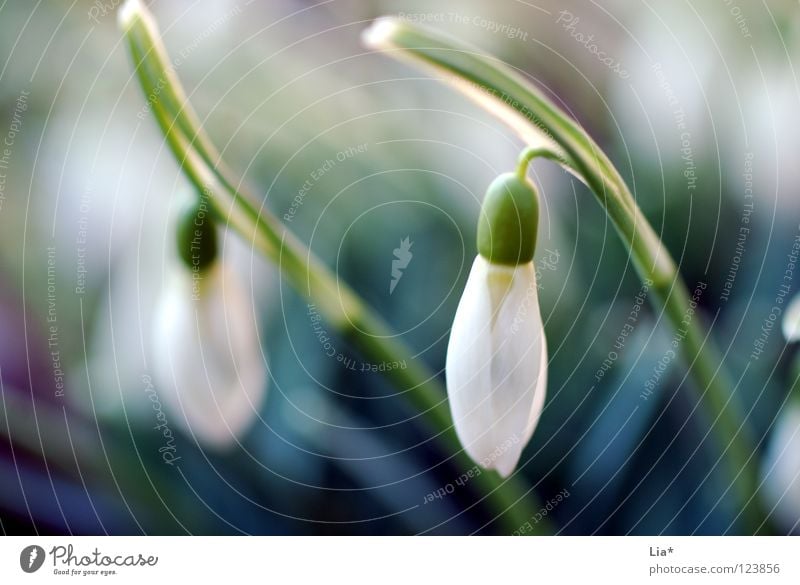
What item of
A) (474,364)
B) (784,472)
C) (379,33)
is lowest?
(784,472)

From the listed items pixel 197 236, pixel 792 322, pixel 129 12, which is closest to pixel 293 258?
pixel 197 236

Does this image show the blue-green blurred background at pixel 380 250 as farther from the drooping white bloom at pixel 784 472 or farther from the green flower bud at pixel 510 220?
the green flower bud at pixel 510 220

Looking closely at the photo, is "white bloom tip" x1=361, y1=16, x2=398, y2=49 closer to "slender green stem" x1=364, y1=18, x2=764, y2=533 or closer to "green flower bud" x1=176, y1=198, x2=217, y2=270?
"slender green stem" x1=364, y1=18, x2=764, y2=533

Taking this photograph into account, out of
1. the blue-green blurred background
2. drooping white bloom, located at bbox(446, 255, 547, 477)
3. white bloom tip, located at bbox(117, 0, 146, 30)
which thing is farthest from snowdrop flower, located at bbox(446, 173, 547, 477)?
white bloom tip, located at bbox(117, 0, 146, 30)

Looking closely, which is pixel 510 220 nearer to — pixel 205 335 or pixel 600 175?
pixel 600 175

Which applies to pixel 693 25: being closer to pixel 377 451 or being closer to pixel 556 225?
pixel 556 225

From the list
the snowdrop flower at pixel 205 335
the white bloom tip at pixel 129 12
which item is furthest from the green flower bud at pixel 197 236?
the white bloom tip at pixel 129 12
